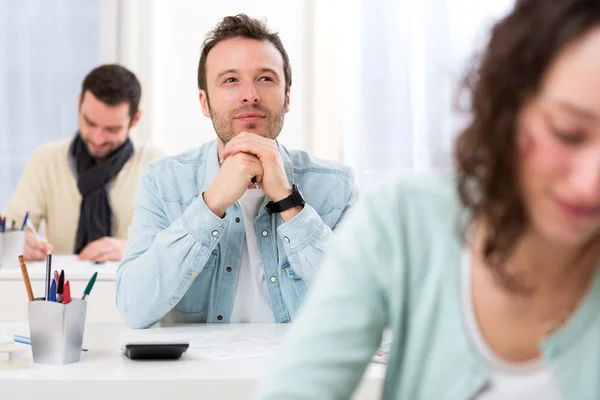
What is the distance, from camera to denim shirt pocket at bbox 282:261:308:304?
1978mm

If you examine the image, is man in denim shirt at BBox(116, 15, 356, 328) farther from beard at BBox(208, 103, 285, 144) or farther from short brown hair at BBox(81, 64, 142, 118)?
short brown hair at BBox(81, 64, 142, 118)

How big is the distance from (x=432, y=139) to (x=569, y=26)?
0.16 metres

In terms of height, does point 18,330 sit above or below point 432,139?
below

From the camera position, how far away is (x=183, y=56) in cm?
449

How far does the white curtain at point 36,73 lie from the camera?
447 centimetres

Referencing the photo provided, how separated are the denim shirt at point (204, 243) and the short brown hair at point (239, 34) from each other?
20 centimetres

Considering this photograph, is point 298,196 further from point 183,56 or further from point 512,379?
point 183,56

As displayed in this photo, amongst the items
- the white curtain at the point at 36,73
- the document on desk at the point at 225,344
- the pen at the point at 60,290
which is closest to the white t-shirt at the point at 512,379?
the document on desk at the point at 225,344

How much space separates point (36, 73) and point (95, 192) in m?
1.13

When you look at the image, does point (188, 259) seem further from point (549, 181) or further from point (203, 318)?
point (549, 181)

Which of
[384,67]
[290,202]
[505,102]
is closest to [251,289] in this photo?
[290,202]

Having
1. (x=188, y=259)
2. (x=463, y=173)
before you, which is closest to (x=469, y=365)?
(x=463, y=173)

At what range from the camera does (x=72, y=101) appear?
4508 millimetres

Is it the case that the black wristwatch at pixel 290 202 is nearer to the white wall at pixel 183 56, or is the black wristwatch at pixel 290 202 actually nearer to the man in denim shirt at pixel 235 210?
the man in denim shirt at pixel 235 210
